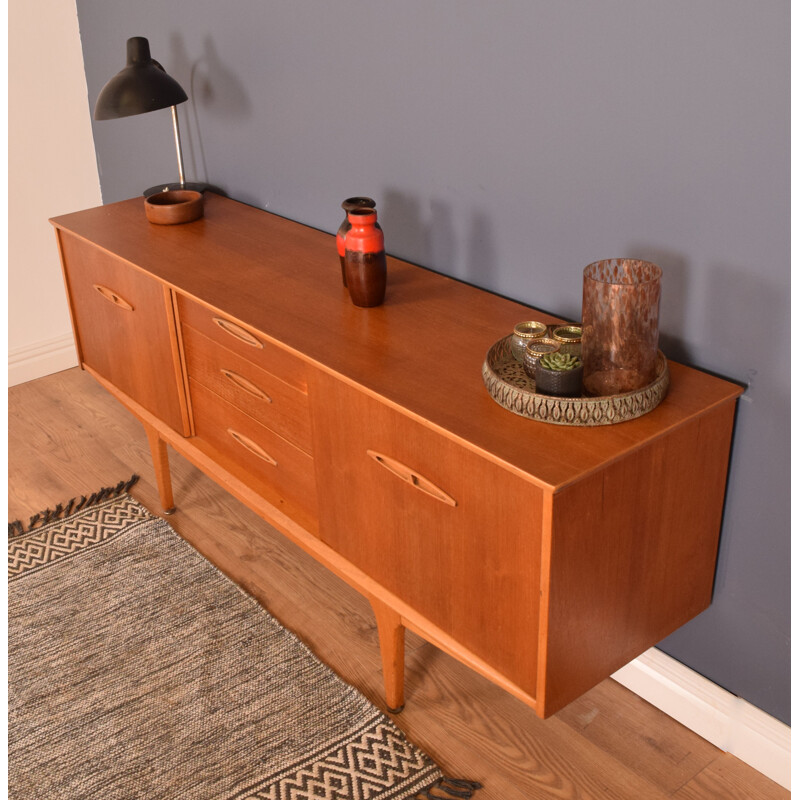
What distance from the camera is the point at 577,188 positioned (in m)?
1.67

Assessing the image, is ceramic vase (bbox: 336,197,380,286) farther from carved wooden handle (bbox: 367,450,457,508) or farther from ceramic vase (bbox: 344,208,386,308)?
carved wooden handle (bbox: 367,450,457,508)

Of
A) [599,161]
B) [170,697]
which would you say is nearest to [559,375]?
[599,161]

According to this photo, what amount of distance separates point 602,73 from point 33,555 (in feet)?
5.91

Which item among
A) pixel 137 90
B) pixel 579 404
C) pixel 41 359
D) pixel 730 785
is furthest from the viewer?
pixel 41 359

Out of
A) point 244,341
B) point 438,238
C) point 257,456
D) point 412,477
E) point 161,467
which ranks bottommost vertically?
point 161,467

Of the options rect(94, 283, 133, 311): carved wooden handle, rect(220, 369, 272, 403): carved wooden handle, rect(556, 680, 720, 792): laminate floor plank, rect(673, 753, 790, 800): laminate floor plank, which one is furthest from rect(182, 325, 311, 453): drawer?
rect(673, 753, 790, 800): laminate floor plank

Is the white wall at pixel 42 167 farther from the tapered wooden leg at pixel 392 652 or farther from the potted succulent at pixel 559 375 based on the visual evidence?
the potted succulent at pixel 559 375

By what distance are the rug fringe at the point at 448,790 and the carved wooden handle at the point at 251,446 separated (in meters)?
0.70

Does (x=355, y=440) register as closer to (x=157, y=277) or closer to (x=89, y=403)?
(x=157, y=277)

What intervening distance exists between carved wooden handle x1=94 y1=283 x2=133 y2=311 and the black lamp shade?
41 centimetres

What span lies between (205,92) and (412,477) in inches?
60.7

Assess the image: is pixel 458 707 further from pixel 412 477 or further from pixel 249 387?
pixel 249 387

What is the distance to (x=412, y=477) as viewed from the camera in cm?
153

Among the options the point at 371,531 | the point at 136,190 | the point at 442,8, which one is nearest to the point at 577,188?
the point at 442,8
